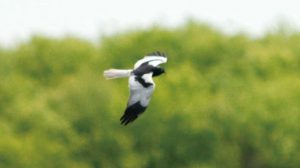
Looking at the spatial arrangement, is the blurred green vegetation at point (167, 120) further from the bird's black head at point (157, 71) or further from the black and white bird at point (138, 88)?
the black and white bird at point (138, 88)

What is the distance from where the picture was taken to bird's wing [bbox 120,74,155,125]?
67.5ft

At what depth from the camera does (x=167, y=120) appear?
187 feet

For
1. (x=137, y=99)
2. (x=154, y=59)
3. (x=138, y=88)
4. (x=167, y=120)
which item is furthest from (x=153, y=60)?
(x=167, y=120)

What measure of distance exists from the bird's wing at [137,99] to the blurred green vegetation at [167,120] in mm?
29987

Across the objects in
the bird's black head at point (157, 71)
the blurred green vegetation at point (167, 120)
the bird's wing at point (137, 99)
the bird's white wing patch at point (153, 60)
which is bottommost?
the bird's wing at point (137, 99)

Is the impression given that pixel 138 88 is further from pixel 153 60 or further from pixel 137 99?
pixel 153 60

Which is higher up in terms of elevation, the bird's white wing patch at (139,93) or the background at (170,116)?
the background at (170,116)

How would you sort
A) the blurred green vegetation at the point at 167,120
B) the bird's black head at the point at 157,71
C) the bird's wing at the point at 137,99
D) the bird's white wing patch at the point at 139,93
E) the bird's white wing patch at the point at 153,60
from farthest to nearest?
the blurred green vegetation at the point at 167,120, the bird's white wing patch at the point at 153,60, the bird's black head at the point at 157,71, the bird's white wing patch at the point at 139,93, the bird's wing at the point at 137,99

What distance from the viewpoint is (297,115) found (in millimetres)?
58219

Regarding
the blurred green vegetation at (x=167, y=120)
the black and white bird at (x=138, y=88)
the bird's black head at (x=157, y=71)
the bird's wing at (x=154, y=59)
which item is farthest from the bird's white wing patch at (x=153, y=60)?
the blurred green vegetation at (x=167, y=120)

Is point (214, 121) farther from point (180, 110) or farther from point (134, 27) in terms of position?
point (134, 27)

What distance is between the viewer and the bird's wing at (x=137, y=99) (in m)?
20.6

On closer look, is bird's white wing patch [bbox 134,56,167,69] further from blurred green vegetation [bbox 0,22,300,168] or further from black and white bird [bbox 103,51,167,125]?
blurred green vegetation [bbox 0,22,300,168]

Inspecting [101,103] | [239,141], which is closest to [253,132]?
[239,141]
